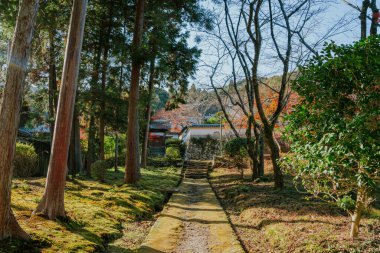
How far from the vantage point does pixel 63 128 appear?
235 inches

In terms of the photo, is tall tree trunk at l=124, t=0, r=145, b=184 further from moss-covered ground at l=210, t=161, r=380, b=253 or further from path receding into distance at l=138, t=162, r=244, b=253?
moss-covered ground at l=210, t=161, r=380, b=253

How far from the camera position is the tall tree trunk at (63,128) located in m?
5.82

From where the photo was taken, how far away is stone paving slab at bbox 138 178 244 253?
5.61m

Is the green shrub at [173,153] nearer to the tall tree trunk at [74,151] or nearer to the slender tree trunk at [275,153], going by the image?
the tall tree trunk at [74,151]

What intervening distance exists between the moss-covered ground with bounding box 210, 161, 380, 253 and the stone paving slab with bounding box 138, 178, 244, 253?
1.26 feet

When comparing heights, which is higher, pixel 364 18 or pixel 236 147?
pixel 364 18

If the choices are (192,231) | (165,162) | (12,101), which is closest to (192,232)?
(192,231)

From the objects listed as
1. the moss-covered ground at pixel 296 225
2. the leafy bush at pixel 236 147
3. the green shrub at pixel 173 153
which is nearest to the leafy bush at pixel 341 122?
the moss-covered ground at pixel 296 225

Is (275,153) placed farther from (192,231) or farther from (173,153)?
(173,153)

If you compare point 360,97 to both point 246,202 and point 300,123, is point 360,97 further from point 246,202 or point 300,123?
point 246,202

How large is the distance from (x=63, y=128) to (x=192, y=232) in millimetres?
3333

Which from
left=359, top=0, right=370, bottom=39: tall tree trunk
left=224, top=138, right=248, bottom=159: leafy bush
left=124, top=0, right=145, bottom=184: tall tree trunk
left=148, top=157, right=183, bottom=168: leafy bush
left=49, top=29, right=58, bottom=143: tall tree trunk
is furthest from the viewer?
left=148, top=157, right=183, bottom=168: leafy bush

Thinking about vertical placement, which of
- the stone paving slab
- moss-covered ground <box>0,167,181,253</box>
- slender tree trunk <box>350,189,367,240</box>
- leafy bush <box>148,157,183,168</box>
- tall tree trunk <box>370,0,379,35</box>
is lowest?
the stone paving slab

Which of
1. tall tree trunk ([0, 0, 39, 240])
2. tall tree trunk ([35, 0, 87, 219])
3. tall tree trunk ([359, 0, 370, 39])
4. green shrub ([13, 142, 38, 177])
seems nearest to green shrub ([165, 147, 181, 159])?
green shrub ([13, 142, 38, 177])
